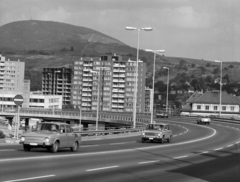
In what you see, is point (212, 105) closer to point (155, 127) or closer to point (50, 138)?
point (155, 127)

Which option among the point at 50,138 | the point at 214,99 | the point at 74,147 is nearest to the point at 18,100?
the point at 74,147

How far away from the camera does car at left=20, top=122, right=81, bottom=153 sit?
79.0 ft

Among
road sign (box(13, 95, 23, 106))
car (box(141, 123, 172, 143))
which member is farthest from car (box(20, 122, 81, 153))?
car (box(141, 123, 172, 143))

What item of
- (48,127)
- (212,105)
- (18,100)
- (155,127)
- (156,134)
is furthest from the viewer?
(212,105)

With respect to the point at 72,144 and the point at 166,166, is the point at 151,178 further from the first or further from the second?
the point at 72,144

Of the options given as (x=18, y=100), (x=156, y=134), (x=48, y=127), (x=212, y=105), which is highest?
(x=212, y=105)

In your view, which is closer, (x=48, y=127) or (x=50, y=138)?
(x=50, y=138)

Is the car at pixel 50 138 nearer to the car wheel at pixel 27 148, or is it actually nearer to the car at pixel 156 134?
the car wheel at pixel 27 148

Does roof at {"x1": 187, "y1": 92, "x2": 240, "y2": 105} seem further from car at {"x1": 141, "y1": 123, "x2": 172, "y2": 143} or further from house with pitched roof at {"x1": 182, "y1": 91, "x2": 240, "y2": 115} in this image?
car at {"x1": 141, "y1": 123, "x2": 172, "y2": 143}

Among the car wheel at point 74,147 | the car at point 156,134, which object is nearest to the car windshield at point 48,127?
the car wheel at point 74,147

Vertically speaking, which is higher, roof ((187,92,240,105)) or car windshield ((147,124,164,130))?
roof ((187,92,240,105))

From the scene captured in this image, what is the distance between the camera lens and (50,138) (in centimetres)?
2431

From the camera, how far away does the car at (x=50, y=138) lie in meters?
24.1

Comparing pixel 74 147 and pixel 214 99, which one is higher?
pixel 214 99
